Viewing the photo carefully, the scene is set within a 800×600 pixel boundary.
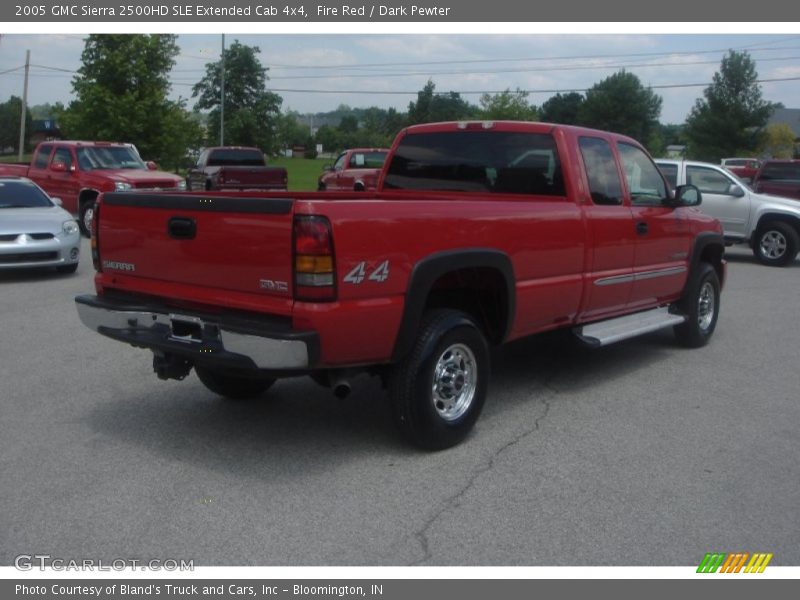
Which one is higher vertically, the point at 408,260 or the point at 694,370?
the point at 408,260

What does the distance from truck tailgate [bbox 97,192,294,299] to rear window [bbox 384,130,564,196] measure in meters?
2.21

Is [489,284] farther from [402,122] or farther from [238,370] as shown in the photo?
[402,122]

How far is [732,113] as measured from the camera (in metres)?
50.5

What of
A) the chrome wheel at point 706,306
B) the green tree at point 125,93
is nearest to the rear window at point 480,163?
the chrome wheel at point 706,306

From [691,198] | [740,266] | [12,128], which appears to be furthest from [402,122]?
[691,198]

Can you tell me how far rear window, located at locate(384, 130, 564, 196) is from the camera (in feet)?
21.1

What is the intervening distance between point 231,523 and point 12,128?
8035 cm

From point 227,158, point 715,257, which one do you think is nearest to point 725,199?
point 715,257

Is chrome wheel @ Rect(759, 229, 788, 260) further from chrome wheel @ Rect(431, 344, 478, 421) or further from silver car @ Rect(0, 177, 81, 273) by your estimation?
chrome wheel @ Rect(431, 344, 478, 421)

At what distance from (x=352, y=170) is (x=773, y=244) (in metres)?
10.3

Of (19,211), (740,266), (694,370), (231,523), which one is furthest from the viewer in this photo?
(740,266)

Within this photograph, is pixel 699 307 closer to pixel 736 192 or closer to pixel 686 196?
pixel 686 196

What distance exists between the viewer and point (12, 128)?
7538 cm

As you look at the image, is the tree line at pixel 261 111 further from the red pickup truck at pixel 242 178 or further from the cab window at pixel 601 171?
the cab window at pixel 601 171
